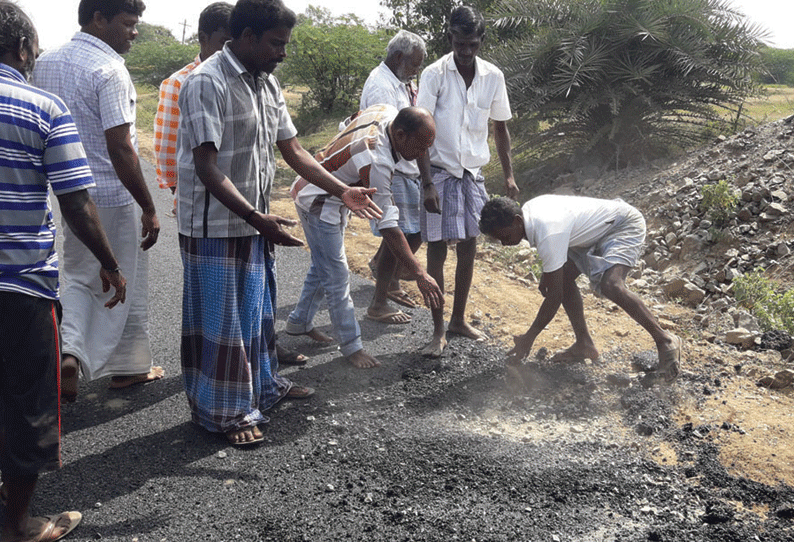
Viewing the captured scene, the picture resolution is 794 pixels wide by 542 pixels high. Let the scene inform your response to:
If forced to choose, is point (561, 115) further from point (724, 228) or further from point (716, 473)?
point (716, 473)

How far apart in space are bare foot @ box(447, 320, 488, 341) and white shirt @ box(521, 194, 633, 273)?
98 cm

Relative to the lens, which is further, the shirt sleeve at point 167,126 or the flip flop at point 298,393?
the shirt sleeve at point 167,126

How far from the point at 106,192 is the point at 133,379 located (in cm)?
111

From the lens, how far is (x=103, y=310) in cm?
401

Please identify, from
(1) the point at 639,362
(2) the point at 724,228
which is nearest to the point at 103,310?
(1) the point at 639,362

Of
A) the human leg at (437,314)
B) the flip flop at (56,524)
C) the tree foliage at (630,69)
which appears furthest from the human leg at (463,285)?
the tree foliage at (630,69)

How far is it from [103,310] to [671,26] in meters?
7.71

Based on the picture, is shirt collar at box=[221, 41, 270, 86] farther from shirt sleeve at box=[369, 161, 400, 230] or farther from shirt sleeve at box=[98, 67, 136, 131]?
shirt sleeve at box=[369, 161, 400, 230]

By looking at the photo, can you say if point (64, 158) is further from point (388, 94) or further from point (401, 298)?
point (401, 298)

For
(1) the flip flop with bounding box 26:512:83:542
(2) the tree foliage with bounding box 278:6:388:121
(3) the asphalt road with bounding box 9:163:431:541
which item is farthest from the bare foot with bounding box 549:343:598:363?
(2) the tree foliage with bounding box 278:6:388:121

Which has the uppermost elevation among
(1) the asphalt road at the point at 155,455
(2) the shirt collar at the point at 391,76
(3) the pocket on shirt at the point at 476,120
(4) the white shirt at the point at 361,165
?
(2) the shirt collar at the point at 391,76

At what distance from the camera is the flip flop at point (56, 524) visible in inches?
108

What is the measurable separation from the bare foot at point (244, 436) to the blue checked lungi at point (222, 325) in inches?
1.1

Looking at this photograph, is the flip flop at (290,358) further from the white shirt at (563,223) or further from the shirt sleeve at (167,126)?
the white shirt at (563,223)
